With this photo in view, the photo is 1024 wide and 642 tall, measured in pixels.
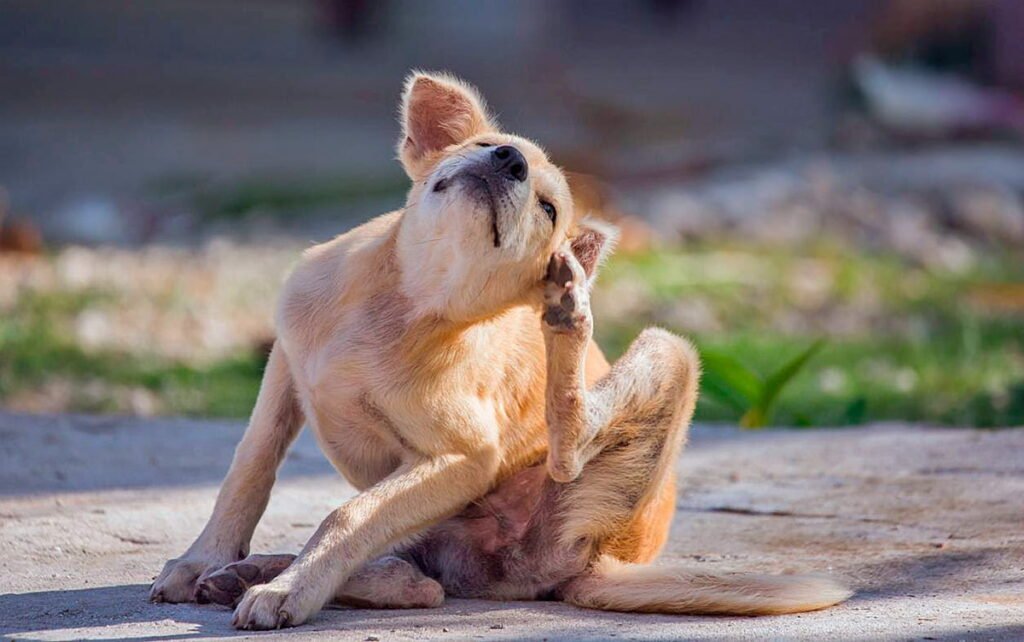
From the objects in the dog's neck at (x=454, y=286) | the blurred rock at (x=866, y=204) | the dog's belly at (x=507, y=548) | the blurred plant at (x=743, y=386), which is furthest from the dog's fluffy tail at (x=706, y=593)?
the blurred rock at (x=866, y=204)

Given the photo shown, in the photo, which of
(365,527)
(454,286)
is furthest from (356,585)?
(454,286)

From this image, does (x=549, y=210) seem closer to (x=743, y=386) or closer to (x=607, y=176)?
(x=743, y=386)

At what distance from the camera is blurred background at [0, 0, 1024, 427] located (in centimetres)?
732

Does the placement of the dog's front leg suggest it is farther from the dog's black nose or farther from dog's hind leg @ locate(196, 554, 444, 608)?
the dog's black nose

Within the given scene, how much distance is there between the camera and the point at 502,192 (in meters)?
3.57

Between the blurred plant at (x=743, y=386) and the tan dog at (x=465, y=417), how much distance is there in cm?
184

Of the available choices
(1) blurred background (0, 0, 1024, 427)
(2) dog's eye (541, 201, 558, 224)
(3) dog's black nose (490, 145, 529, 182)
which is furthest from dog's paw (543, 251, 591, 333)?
(1) blurred background (0, 0, 1024, 427)

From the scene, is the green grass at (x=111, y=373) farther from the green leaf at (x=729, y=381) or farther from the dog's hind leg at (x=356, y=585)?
the dog's hind leg at (x=356, y=585)

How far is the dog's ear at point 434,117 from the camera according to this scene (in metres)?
4.09

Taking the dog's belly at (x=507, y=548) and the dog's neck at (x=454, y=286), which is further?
the dog's belly at (x=507, y=548)

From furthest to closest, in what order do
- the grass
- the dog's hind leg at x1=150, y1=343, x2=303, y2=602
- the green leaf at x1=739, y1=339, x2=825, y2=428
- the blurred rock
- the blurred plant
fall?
the blurred rock → the grass → the blurred plant → the green leaf at x1=739, y1=339, x2=825, y2=428 → the dog's hind leg at x1=150, y1=343, x2=303, y2=602

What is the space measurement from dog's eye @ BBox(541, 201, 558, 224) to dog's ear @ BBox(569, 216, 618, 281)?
0.11 metres

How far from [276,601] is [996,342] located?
18.1 feet

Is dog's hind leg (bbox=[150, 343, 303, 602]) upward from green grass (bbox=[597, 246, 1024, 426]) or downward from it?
upward
